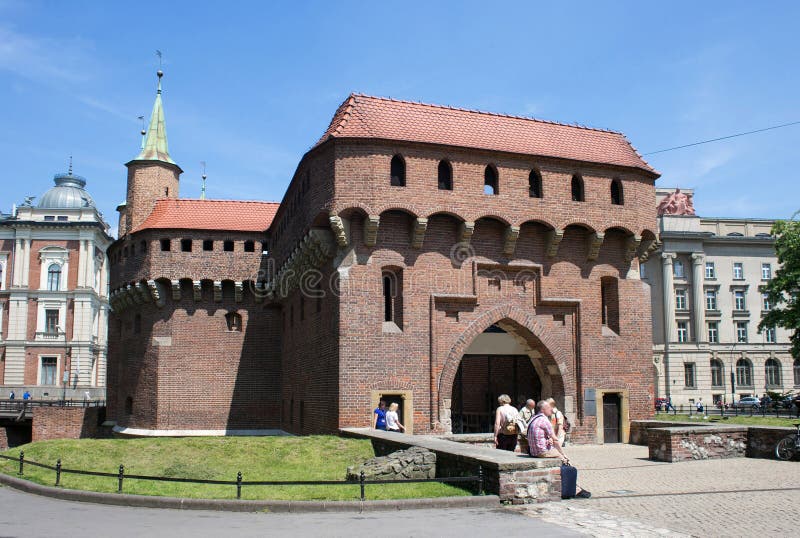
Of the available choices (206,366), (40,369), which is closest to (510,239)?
(206,366)

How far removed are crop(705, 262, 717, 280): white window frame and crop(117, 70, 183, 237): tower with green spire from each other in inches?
1827

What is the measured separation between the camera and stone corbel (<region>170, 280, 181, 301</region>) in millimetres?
30250

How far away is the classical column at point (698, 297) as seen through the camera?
2491 inches

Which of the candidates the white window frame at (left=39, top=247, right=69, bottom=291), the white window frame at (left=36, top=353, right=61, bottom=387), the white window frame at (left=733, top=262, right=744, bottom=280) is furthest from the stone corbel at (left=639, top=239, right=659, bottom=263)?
the white window frame at (left=39, top=247, right=69, bottom=291)

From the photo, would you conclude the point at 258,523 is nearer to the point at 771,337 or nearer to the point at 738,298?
the point at 738,298

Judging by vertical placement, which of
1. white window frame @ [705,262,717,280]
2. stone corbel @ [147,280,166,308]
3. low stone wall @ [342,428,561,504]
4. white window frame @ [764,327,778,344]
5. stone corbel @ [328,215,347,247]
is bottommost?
low stone wall @ [342,428,561,504]

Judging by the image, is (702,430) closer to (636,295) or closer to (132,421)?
(636,295)

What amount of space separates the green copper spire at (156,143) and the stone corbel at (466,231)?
A: 19988 mm

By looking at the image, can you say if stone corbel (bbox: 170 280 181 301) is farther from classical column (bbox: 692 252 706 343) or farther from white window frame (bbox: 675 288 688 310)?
classical column (bbox: 692 252 706 343)

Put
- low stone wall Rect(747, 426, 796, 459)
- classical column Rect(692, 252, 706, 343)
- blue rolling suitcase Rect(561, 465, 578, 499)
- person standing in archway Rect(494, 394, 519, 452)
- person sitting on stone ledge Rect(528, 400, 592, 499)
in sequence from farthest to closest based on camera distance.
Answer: classical column Rect(692, 252, 706, 343) < low stone wall Rect(747, 426, 796, 459) < person standing in archway Rect(494, 394, 519, 452) < person sitting on stone ledge Rect(528, 400, 592, 499) < blue rolling suitcase Rect(561, 465, 578, 499)

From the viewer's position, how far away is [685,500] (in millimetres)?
11680

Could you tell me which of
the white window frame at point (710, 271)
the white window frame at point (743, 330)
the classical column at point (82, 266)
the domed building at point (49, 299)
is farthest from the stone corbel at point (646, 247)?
the classical column at point (82, 266)

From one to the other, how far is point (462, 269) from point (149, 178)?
782 inches

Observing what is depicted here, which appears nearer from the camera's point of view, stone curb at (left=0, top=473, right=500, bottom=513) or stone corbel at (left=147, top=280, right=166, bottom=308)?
stone curb at (left=0, top=473, right=500, bottom=513)
